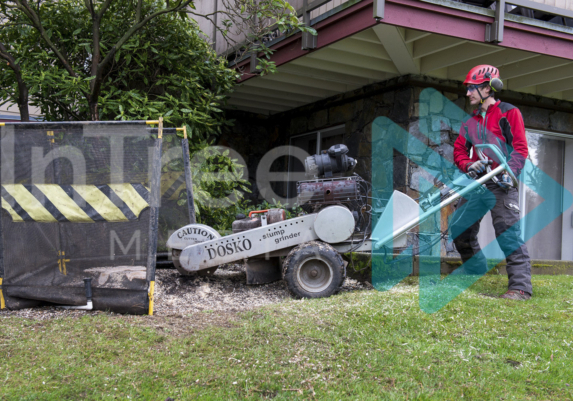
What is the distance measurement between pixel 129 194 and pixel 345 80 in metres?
4.46

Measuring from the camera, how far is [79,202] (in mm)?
4133

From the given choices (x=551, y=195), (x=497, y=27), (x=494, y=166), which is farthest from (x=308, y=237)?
(x=551, y=195)

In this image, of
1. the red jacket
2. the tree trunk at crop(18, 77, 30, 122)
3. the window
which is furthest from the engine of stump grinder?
the window

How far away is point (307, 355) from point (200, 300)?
192cm

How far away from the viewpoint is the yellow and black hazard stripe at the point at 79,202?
4.11 meters

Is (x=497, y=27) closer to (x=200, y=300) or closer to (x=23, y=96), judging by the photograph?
(x=200, y=300)

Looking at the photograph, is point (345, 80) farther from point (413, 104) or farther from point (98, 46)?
point (98, 46)

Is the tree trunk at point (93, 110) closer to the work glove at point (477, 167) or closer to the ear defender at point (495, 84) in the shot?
the work glove at point (477, 167)

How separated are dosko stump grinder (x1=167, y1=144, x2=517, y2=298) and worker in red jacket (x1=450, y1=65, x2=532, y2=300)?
0.15 metres

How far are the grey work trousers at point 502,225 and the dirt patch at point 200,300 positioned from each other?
1152 mm

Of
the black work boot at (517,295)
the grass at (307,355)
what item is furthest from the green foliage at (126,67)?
the black work boot at (517,295)

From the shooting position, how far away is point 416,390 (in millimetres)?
2662

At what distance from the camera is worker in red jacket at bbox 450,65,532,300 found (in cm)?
460

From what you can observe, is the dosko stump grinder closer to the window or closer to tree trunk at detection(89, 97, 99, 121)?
tree trunk at detection(89, 97, 99, 121)
